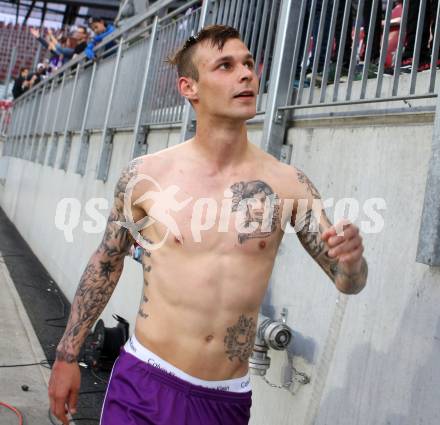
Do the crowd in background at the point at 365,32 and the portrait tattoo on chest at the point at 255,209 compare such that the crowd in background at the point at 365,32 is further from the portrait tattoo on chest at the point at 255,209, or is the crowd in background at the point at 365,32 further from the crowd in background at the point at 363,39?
the portrait tattoo on chest at the point at 255,209

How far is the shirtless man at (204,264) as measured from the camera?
299cm

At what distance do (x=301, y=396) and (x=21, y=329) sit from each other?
474 centimetres

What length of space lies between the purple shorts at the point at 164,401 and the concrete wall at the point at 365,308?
40cm

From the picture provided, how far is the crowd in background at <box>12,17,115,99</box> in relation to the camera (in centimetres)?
1265

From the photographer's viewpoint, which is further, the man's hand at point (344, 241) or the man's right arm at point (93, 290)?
the man's right arm at point (93, 290)

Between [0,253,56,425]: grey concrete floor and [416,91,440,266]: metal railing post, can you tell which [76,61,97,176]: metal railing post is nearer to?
[0,253,56,425]: grey concrete floor

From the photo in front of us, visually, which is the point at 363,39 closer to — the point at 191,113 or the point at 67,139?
the point at 191,113

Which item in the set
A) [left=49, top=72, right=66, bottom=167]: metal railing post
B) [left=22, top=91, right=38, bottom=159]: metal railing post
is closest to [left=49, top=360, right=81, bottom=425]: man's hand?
[left=49, top=72, right=66, bottom=167]: metal railing post

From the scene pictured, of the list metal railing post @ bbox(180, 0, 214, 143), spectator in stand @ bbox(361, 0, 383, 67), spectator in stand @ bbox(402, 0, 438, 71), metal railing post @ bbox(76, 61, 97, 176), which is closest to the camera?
spectator in stand @ bbox(402, 0, 438, 71)

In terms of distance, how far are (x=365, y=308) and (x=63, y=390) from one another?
1.47 m

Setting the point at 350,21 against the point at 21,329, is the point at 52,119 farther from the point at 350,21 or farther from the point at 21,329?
the point at 350,21

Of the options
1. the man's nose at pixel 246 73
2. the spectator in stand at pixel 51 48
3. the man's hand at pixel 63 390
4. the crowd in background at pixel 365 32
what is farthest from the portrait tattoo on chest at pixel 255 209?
the spectator in stand at pixel 51 48

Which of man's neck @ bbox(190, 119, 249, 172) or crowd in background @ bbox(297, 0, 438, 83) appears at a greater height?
crowd in background @ bbox(297, 0, 438, 83)

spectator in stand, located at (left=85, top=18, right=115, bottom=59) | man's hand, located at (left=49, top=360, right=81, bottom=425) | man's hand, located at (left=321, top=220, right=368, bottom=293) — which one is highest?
spectator in stand, located at (left=85, top=18, right=115, bottom=59)
